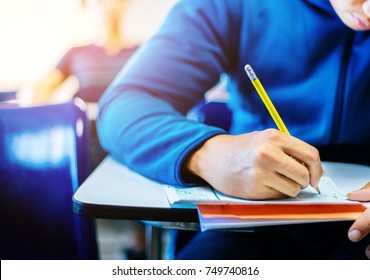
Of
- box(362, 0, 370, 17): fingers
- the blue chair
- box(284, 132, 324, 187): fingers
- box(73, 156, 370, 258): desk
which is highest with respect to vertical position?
box(362, 0, 370, 17): fingers

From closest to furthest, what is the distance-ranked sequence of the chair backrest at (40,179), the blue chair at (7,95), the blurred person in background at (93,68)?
the chair backrest at (40,179) → the blue chair at (7,95) → the blurred person in background at (93,68)

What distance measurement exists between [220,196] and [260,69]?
35 centimetres

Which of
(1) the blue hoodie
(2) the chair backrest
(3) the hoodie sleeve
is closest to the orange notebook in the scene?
(3) the hoodie sleeve

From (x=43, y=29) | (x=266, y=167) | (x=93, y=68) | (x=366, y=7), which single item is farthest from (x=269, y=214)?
(x=93, y=68)

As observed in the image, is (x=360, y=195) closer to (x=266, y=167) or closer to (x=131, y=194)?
(x=266, y=167)

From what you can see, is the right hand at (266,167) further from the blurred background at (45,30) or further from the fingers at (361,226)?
the blurred background at (45,30)

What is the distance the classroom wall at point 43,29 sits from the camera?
90 centimetres

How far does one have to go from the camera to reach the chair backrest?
741 millimetres

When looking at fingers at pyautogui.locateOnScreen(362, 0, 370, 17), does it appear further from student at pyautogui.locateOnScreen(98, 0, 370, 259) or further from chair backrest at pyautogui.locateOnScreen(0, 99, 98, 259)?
chair backrest at pyautogui.locateOnScreen(0, 99, 98, 259)

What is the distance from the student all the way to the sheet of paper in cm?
1

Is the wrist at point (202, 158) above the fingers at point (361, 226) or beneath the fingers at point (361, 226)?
above

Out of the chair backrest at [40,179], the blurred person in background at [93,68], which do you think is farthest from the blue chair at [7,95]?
the chair backrest at [40,179]
